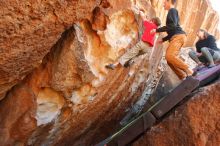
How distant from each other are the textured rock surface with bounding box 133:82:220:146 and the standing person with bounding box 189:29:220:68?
5.75 feet

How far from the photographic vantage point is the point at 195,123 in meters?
5.92

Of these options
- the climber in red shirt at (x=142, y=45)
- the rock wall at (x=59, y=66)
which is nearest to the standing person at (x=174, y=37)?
the climber in red shirt at (x=142, y=45)

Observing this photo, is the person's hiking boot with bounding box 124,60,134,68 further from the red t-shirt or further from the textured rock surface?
the textured rock surface

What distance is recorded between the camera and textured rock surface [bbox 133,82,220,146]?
229 inches

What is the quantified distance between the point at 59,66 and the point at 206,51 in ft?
13.9

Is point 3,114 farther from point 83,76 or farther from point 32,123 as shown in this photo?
point 83,76

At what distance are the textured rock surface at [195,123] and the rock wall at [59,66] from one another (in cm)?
135

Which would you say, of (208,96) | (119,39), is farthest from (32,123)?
(208,96)

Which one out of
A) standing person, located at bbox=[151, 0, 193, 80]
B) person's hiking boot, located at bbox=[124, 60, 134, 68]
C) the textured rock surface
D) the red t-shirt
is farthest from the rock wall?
the textured rock surface

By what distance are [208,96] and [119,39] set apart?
2.10 meters

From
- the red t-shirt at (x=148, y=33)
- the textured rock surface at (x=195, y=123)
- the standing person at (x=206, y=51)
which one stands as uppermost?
the red t-shirt at (x=148, y=33)

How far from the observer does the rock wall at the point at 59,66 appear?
411cm

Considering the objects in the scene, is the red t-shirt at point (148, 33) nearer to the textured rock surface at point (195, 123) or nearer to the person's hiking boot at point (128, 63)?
the person's hiking boot at point (128, 63)

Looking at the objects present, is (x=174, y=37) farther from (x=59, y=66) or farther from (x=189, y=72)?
(x=59, y=66)
